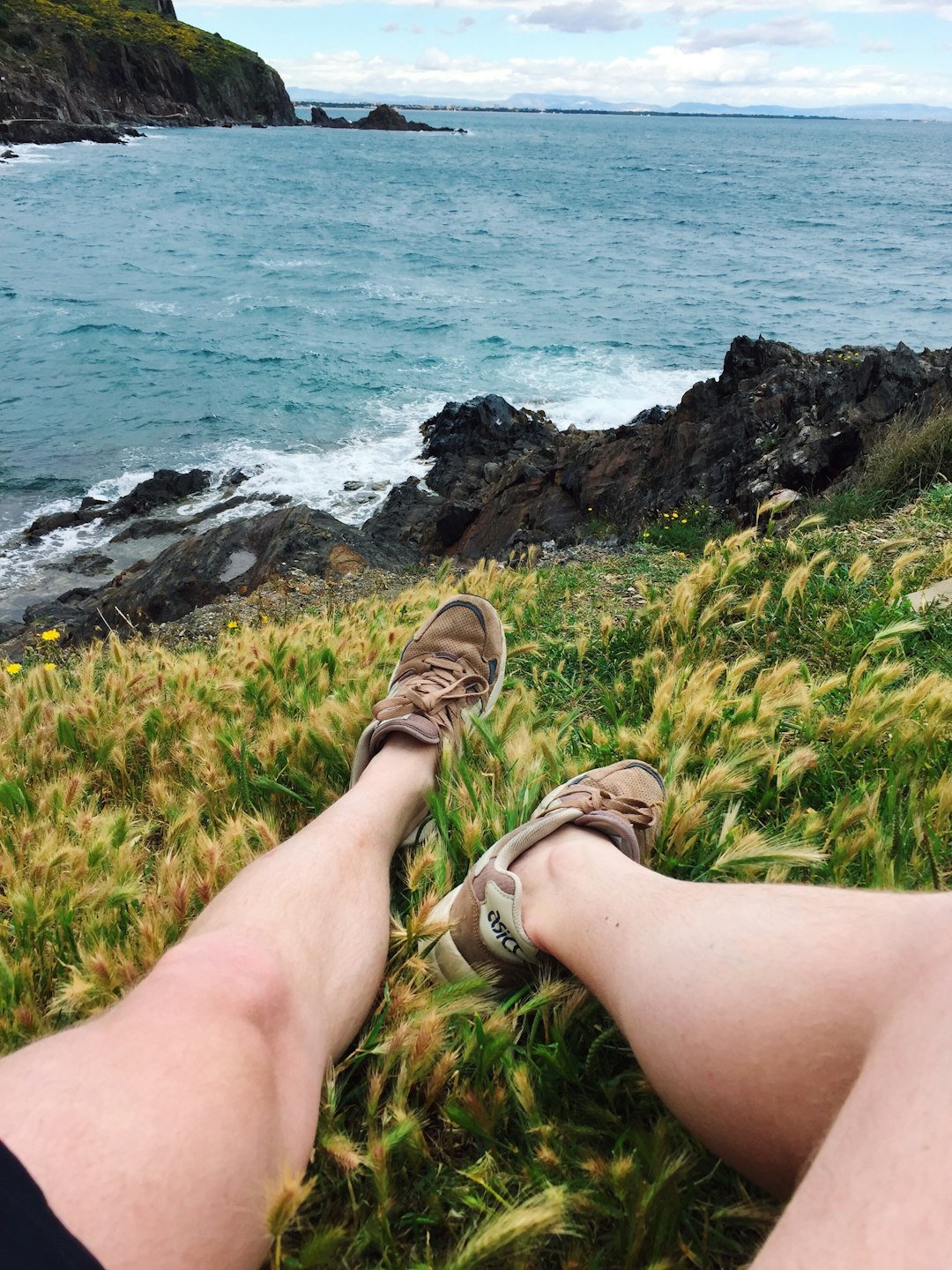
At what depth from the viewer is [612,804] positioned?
7.09 ft

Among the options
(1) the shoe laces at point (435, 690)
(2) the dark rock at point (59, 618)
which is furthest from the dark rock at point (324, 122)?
(1) the shoe laces at point (435, 690)

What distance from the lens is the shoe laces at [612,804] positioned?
85.2 inches

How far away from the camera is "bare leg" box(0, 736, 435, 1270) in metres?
1.09

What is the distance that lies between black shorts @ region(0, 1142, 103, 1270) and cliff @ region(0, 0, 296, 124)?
102 metres

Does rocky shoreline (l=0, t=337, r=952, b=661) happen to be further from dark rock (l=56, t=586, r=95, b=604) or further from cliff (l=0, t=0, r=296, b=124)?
cliff (l=0, t=0, r=296, b=124)

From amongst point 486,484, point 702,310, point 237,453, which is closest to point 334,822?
point 486,484

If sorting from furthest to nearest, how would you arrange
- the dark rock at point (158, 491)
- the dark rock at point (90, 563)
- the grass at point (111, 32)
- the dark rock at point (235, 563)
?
the grass at point (111, 32)
the dark rock at point (158, 491)
the dark rock at point (90, 563)
the dark rock at point (235, 563)

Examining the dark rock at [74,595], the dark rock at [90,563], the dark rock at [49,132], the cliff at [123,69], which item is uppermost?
the cliff at [123,69]

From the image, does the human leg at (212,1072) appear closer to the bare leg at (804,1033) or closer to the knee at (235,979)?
the knee at (235,979)

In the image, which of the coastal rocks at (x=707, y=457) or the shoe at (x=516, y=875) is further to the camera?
the coastal rocks at (x=707, y=457)

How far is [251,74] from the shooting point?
12100 centimetres

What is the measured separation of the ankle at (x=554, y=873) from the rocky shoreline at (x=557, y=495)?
23.5 feet

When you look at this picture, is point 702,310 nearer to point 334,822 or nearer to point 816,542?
point 816,542

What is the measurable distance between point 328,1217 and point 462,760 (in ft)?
4.79
